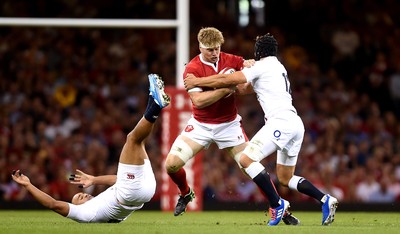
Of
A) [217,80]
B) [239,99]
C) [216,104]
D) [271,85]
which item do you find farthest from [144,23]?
[271,85]

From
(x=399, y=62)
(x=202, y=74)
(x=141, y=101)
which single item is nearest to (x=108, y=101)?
(x=141, y=101)

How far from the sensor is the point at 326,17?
68.4ft

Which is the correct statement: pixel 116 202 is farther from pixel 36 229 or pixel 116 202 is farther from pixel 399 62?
pixel 399 62

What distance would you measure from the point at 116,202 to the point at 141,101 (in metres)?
7.99

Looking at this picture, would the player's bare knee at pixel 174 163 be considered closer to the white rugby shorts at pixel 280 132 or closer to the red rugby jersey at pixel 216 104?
the red rugby jersey at pixel 216 104

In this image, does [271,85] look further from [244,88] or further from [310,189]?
[310,189]

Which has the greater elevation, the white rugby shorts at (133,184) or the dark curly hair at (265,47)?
the dark curly hair at (265,47)

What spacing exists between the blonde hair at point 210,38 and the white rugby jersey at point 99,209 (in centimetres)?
185

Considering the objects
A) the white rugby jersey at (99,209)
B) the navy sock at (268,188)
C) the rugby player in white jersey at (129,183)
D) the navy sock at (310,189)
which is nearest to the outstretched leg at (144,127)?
the rugby player in white jersey at (129,183)

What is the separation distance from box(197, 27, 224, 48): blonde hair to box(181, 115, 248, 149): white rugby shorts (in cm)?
91

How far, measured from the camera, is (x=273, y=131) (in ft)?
34.9

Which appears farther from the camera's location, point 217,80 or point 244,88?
point 244,88

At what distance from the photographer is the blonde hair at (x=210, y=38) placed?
11117 mm

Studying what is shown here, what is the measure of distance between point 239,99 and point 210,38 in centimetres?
770
